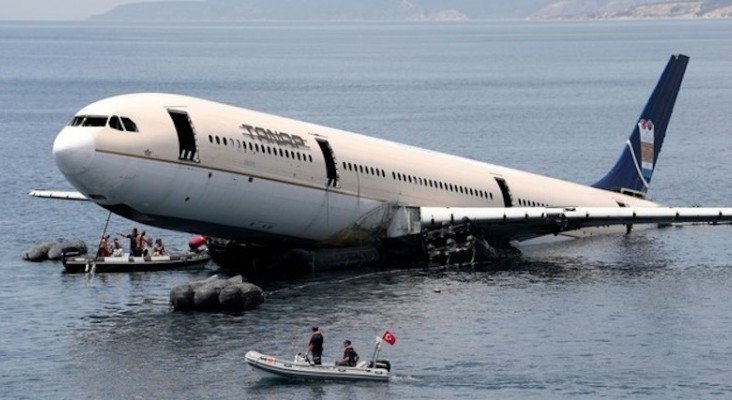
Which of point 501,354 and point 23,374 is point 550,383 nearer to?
point 501,354

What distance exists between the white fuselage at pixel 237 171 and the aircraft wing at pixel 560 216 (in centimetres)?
161

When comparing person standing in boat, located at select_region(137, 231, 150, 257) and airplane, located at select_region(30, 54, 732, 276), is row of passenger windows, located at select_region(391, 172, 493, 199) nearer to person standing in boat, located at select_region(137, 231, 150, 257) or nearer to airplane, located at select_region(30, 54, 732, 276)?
airplane, located at select_region(30, 54, 732, 276)

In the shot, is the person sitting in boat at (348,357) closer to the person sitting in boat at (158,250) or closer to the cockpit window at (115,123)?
the cockpit window at (115,123)

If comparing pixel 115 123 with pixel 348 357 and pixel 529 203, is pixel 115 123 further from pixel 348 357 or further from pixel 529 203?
pixel 529 203

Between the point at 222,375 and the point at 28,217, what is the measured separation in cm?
5250

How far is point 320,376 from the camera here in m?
58.9

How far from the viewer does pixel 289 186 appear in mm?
77875

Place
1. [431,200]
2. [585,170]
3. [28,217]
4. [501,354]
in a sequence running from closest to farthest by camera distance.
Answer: [501,354] < [431,200] < [28,217] < [585,170]

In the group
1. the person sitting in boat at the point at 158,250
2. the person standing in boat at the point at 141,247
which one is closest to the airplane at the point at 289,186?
the person standing in boat at the point at 141,247

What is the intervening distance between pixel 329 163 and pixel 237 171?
709cm

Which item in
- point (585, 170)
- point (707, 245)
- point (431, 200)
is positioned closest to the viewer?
point (431, 200)

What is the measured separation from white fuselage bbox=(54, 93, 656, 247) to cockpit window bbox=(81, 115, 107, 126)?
147 millimetres

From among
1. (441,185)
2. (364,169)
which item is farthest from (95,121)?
(441,185)

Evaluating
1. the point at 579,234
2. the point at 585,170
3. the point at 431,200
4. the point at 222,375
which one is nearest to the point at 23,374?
the point at 222,375
